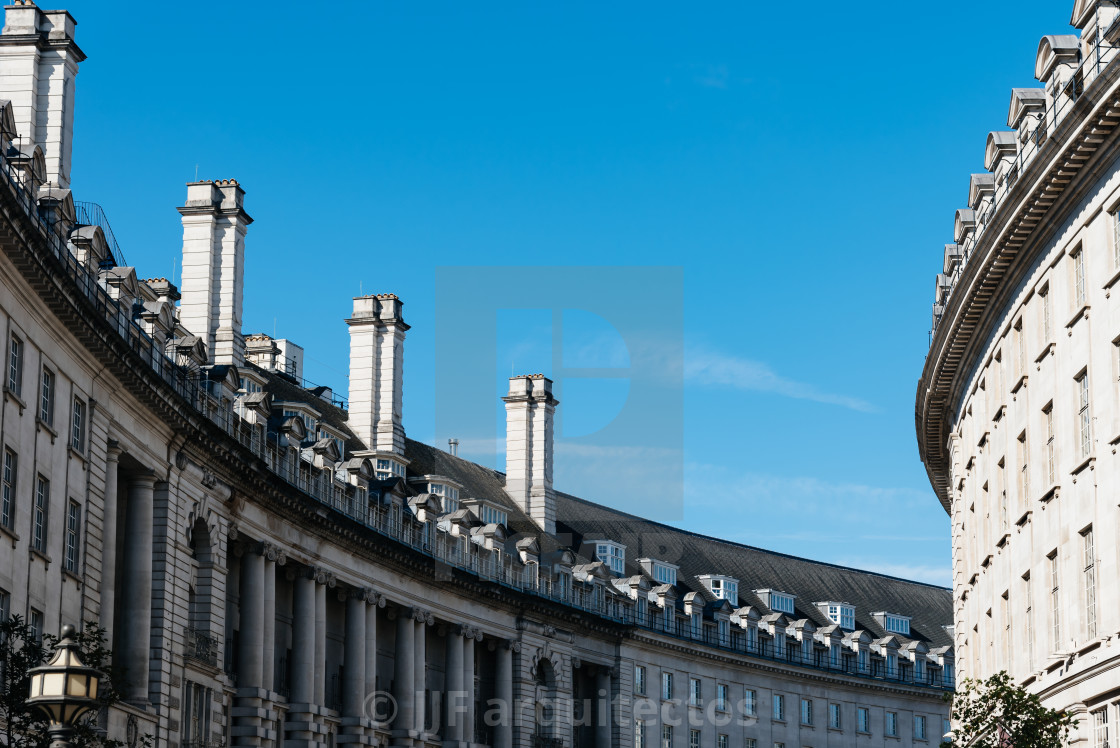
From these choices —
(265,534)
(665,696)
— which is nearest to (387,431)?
(265,534)

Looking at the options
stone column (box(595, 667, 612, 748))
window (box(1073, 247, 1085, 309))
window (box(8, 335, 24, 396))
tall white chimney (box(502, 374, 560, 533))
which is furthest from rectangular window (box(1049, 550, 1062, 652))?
tall white chimney (box(502, 374, 560, 533))

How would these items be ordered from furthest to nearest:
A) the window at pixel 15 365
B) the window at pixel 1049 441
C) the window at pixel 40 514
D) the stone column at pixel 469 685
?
1. the stone column at pixel 469 685
2. the window at pixel 1049 441
3. the window at pixel 40 514
4. the window at pixel 15 365

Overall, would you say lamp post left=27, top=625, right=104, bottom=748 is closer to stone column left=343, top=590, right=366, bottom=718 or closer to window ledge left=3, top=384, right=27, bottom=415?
window ledge left=3, top=384, right=27, bottom=415

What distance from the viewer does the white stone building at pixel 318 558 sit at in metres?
46.7

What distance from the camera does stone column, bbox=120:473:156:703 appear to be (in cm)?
5288

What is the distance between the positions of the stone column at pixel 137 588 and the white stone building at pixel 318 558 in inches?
2.7

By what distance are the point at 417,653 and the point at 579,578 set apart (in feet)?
57.3

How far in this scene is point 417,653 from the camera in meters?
76.8

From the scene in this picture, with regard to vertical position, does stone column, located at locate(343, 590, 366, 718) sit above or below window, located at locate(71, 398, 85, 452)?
below

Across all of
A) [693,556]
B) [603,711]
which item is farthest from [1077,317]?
[693,556]

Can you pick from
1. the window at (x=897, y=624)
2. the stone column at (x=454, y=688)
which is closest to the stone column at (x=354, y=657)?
the stone column at (x=454, y=688)

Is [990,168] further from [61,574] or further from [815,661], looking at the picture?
[815,661]

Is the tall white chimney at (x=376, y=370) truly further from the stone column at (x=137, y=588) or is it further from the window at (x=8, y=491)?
the window at (x=8, y=491)

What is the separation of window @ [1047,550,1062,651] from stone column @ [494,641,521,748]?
42196 millimetres
